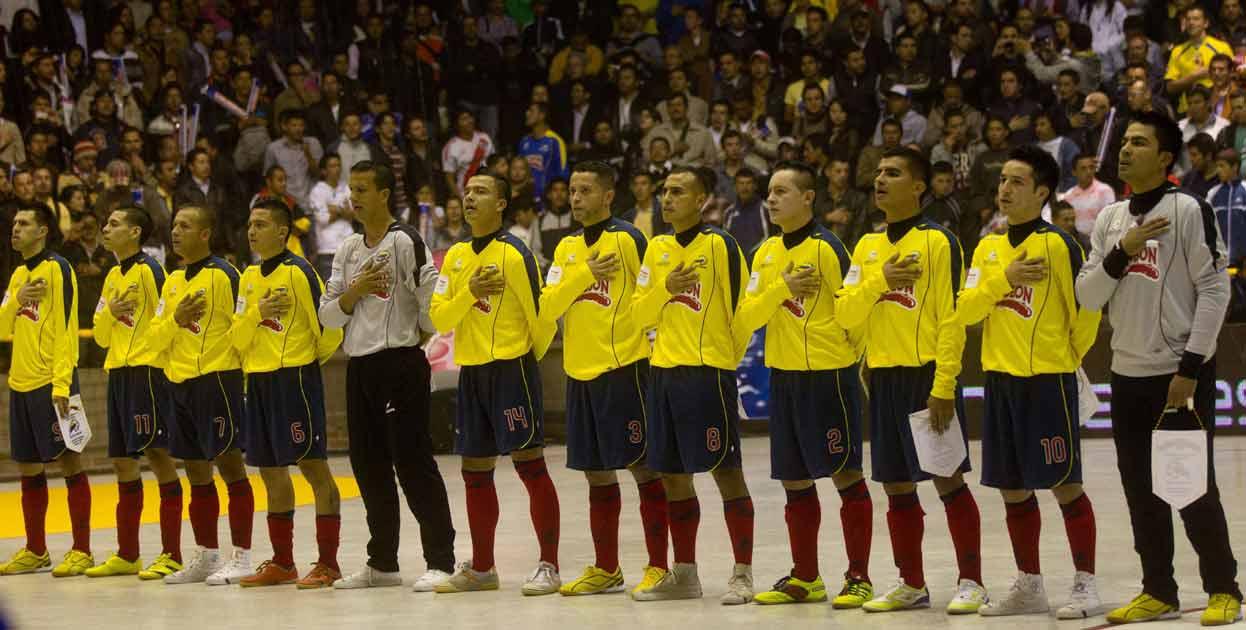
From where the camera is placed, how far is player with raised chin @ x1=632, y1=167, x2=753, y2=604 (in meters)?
8.50

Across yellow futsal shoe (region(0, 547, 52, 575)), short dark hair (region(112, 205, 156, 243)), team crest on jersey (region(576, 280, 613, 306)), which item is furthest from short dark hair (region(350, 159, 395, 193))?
yellow futsal shoe (region(0, 547, 52, 575))

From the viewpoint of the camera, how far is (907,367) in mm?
8078

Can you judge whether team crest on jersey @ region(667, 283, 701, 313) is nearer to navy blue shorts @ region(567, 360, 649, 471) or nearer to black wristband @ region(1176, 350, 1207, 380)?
navy blue shorts @ region(567, 360, 649, 471)

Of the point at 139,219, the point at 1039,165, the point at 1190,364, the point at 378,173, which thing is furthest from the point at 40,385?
the point at 1190,364

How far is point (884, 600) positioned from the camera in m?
8.06

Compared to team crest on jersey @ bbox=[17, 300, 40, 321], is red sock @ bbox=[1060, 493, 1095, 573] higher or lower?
lower

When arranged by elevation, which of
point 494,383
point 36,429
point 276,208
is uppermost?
point 276,208

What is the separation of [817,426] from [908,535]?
0.63 meters

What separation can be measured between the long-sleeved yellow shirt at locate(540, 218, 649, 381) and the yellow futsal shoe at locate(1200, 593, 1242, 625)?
115 inches

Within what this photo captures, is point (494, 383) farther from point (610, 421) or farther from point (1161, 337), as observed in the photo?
point (1161, 337)

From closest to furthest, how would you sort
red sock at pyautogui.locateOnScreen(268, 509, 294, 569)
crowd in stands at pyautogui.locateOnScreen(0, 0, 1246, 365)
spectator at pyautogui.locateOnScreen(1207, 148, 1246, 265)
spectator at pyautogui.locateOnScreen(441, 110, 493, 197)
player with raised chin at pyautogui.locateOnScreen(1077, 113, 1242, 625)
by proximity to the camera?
player with raised chin at pyautogui.locateOnScreen(1077, 113, 1242, 625) < red sock at pyautogui.locateOnScreen(268, 509, 294, 569) < spectator at pyautogui.locateOnScreen(1207, 148, 1246, 265) < crowd in stands at pyautogui.locateOnScreen(0, 0, 1246, 365) < spectator at pyautogui.locateOnScreen(441, 110, 493, 197)

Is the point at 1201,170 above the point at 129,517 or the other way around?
above

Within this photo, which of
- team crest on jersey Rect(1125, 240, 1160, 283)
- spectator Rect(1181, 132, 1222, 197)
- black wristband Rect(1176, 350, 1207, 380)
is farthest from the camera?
spectator Rect(1181, 132, 1222, 197)

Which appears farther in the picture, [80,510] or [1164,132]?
[80,510]
